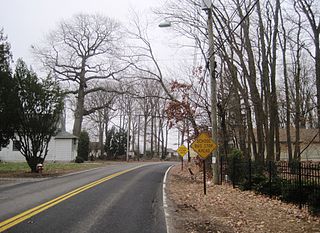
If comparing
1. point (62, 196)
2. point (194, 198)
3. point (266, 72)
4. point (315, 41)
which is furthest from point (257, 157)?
point (62, 196)

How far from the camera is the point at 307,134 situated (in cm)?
5000

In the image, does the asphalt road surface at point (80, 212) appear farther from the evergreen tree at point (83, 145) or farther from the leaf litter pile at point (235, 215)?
the evergreen tree at point (83, 145)

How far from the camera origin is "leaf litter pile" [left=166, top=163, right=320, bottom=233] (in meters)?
8.26

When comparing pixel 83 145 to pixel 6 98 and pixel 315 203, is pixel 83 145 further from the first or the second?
pixel 315 203

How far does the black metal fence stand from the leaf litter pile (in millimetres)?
368

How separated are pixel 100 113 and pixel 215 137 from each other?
162 ft

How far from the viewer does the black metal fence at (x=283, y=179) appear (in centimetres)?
1079

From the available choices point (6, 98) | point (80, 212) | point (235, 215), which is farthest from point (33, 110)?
point (235, 215)

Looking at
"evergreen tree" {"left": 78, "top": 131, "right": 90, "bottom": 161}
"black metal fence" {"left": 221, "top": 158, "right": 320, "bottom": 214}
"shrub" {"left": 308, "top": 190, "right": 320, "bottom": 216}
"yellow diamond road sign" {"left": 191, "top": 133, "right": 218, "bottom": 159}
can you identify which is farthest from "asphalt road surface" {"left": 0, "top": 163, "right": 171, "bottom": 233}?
"evergreen tree" {"left": 78, "top": 131, "right": 90, "bottom": 161}

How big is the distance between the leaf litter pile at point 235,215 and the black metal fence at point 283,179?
37cm

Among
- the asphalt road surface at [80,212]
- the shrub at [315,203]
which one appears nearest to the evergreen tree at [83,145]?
the asphalt road surface at [80,212]

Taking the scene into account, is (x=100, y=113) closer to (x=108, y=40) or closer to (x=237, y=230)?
(x=108, y=40)

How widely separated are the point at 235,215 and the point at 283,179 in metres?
4.16

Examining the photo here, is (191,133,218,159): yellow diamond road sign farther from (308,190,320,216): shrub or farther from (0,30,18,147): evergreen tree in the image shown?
(0,30,18,147): evergreen tree
